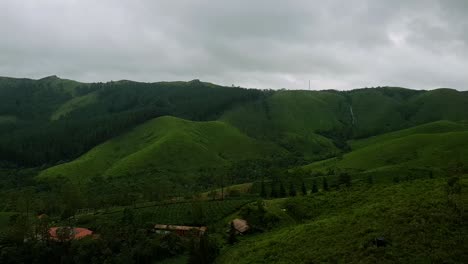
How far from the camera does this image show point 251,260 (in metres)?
68.3

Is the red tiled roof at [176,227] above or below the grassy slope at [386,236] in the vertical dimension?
below

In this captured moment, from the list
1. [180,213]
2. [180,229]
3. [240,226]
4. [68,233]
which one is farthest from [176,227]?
[68,233]

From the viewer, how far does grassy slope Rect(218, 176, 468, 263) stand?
2030 inches

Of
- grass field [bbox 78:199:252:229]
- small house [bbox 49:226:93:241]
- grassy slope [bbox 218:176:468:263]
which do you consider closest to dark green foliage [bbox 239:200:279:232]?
grass field [bbox 78:199:252:229]

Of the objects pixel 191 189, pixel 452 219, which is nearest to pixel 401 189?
pixel 452 219

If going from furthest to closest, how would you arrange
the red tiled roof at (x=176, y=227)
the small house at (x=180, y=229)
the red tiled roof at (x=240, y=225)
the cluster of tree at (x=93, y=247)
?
1. the red tiled roof at (x=176, y=227)
2. the small house at (x=180, y=229)
3. the red tiled roof at (x=240, y=225)
4. the cluster of tree at (x=93, y=247)

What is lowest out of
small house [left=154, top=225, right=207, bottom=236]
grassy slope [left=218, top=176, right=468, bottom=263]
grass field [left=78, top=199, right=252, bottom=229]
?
small house [left=154, top=225, right=207, bottom=236]

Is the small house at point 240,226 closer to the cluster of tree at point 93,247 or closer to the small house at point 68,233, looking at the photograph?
the cluster of tree at point 93,247

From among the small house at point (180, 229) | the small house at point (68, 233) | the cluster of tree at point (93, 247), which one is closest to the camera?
the cluster of tree at point (93, 247)

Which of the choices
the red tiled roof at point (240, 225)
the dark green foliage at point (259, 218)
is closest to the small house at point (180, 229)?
the red tiled roof at point (240, 225)

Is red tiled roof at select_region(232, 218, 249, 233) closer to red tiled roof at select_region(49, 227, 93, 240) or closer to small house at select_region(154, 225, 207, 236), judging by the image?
small house at select_region(154, 225, 207, 236)

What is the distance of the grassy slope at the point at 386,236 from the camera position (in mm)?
51562

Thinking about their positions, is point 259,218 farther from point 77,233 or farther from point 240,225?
point 77,233

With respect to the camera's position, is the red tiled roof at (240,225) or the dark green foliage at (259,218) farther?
the red tiled roof at (240,225)
